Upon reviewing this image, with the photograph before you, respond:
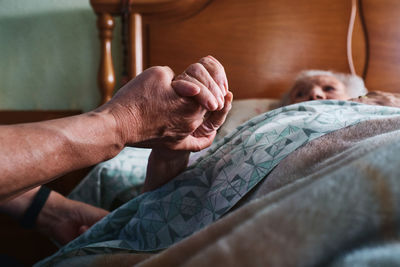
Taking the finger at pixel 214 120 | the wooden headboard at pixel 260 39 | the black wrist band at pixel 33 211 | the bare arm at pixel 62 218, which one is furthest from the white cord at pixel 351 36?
the black wrist band at pixel 33 211

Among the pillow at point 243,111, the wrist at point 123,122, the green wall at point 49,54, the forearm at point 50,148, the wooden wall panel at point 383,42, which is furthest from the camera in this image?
the green wall at point 49,54

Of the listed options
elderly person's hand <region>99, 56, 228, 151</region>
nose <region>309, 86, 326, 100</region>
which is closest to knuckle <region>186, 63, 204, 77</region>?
elderly person's hand <region>99, 56, 228, 151</region>

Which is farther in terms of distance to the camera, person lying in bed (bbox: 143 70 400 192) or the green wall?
the green wall

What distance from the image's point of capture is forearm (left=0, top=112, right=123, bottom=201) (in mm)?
346

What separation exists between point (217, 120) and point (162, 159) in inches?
5.5

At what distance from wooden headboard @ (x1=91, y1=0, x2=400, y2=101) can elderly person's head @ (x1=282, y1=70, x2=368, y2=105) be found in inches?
6.7

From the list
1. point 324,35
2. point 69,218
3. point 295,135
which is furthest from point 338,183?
point 324,35

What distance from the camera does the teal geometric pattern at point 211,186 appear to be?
483 mm

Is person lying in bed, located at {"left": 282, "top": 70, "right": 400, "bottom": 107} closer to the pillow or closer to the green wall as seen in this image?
the pillow

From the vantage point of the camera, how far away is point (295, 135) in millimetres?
508

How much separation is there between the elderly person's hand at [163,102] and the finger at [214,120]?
0.14 ft

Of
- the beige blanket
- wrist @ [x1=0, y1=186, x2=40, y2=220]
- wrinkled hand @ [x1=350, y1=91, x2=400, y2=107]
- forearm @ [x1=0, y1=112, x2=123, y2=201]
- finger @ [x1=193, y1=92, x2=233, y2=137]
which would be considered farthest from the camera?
wrinkled hand @ [x1=350, y1=91, x2=400, y2=107]

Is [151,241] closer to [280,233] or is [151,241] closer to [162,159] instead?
[162,159]

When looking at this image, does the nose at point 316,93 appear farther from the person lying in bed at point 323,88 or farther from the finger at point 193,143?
the finger at point 193,143
